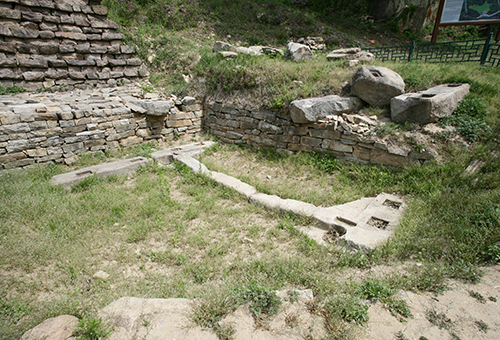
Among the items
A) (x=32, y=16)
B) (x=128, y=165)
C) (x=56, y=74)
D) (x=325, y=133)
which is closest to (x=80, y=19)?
(x=32, y=16)

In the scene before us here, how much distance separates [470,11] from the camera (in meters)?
8.36

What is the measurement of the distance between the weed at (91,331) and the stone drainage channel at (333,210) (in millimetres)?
2782

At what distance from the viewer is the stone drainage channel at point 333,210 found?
3.88 meters

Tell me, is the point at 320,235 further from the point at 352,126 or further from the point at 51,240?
the point at 51,240

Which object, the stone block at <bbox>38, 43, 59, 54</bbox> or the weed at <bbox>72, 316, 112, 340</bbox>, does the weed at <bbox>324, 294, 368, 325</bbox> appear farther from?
the stone block at <bbox>38, 43, 59, 54</bbox>

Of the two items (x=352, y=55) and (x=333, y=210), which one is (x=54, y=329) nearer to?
(x=333, y=210)

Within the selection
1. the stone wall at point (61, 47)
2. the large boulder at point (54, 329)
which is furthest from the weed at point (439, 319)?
the stone wall at point (61, 47)

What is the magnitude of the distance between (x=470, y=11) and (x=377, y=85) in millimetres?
5664

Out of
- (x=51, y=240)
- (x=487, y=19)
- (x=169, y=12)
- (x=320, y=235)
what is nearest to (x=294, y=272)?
(x=320, y=235)

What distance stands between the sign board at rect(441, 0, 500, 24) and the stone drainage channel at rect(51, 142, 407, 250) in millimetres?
7639

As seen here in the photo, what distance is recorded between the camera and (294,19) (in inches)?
534

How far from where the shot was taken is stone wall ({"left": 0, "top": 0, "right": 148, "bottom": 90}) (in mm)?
7055

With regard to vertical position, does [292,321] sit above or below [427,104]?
below

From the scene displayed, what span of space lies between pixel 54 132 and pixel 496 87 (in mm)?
9527
